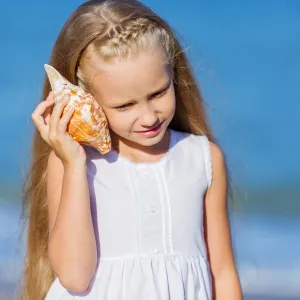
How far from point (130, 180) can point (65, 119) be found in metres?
0.37

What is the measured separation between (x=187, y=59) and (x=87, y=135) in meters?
0.58

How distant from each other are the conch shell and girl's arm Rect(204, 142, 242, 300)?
0.51 m

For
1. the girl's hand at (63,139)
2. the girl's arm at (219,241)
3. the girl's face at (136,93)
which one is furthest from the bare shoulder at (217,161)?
the girl's hand at (63,139)

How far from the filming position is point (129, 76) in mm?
3602

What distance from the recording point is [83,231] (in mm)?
3654

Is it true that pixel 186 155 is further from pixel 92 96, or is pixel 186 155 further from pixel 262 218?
pixel 262 218

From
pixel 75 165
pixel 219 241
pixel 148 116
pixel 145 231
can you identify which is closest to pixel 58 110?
pixel 75 165

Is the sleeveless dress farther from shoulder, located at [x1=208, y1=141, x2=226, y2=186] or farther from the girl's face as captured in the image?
the girl's face

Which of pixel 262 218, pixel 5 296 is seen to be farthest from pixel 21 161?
pixel 262 218

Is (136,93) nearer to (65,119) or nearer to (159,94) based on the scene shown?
(159,94)

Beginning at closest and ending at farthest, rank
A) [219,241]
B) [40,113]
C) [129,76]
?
[129,76]
[40,113]
[219,241]

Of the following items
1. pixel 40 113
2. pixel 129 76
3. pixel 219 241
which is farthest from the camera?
pixel 219 241

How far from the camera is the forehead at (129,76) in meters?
3.60

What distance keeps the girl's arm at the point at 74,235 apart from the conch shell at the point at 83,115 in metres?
0.10
